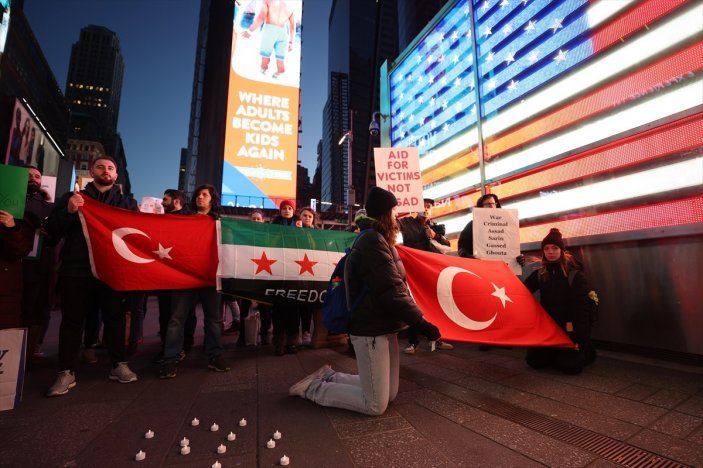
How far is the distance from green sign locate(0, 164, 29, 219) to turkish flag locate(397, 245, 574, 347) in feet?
11.7

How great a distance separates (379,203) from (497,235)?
2.92 m

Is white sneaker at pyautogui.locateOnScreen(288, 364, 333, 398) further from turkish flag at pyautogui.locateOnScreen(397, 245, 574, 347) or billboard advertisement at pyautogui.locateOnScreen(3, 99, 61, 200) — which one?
billboard advertisement at pyautogui.locateOnScreen(3, 99, 61, 200)

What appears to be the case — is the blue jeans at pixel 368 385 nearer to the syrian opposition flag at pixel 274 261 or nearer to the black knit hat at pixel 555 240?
the syrian opposition flag at pixel 274 261

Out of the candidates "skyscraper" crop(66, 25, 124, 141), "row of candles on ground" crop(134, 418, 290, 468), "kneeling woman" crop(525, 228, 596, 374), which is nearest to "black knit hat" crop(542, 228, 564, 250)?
"kneeling woman" crop(525, 228, 596, 374)

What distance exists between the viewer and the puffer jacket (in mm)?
2639

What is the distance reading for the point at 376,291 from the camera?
8.85 feet

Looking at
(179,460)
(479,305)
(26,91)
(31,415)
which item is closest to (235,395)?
(179,460)

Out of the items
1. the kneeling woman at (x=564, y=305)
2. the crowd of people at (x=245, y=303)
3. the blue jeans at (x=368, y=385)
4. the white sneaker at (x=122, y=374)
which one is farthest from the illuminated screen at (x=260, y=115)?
the blue jeans at (x=368, y=385)

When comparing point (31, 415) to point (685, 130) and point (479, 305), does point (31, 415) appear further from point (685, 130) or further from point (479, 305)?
point (685, 130)

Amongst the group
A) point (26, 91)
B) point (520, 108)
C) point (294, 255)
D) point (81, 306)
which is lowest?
point (81, 306)

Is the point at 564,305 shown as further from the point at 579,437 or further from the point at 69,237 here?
the point at 69,237

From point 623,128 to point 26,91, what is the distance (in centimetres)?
7903

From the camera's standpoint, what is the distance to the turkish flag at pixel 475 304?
12.1 feet

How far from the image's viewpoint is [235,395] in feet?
10.4
